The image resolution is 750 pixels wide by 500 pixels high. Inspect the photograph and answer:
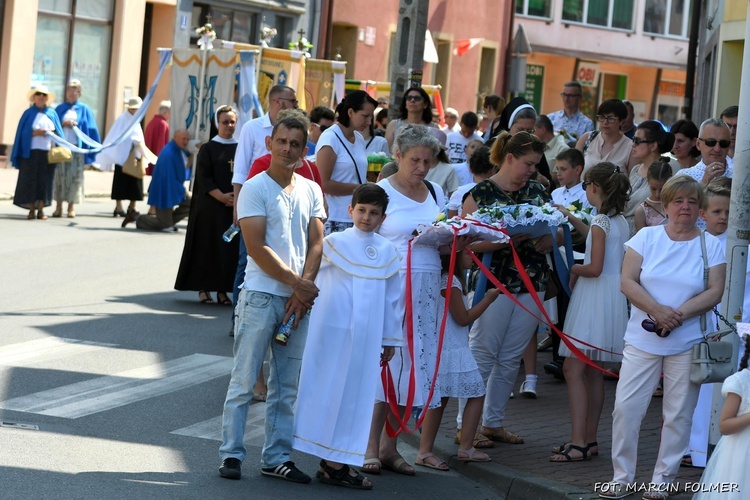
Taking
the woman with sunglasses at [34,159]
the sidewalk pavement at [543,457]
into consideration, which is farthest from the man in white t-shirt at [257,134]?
the woman with sunglasses at [34,159]

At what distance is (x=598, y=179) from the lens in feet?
27.6

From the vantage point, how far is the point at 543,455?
852 centimetres

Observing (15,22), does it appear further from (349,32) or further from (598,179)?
(598,179)

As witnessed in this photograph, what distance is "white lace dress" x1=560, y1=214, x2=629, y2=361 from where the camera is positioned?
27.3ft

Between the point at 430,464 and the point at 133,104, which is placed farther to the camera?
the point at 133,104

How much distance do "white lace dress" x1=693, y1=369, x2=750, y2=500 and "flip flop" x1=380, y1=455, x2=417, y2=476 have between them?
6.63 feet

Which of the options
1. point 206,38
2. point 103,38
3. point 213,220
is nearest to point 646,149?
point 213,220

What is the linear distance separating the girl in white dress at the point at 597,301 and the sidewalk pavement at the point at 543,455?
25 cm

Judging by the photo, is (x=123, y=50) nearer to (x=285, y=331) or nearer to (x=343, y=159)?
(x=343, y=159)

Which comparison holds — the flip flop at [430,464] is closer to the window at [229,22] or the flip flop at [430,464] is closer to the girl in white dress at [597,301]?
the girl in white dress at [597,301]

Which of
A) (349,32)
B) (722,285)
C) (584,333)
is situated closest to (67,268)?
(584,333)

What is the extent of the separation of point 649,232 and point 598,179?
3.25 ft

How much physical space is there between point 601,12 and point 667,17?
12.1ft

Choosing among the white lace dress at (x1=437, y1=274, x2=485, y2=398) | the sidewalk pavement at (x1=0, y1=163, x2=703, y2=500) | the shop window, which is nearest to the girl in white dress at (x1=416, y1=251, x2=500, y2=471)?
the white lace dress at (x1=437, y1=274, x2=485, y2=398)
